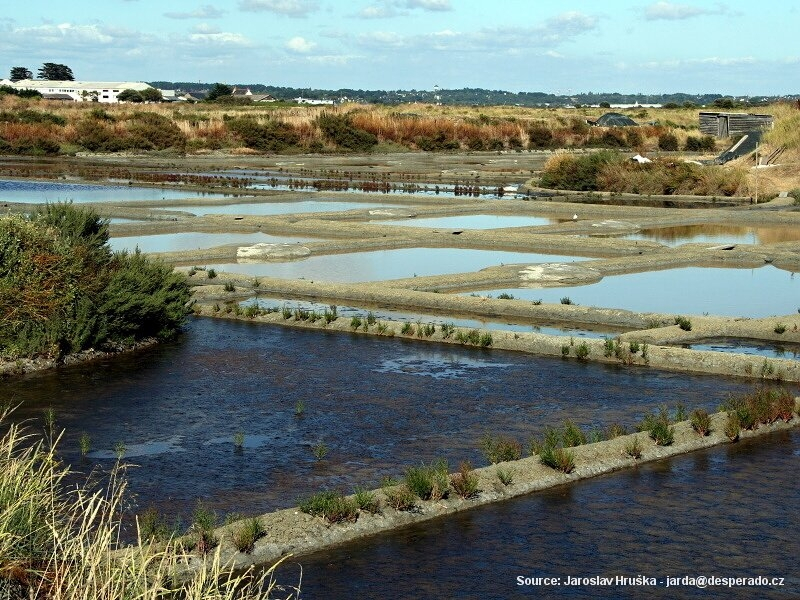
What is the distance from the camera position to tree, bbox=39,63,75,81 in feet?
528

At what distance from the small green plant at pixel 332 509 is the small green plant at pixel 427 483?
56 cm

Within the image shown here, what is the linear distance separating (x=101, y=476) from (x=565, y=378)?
564 cm

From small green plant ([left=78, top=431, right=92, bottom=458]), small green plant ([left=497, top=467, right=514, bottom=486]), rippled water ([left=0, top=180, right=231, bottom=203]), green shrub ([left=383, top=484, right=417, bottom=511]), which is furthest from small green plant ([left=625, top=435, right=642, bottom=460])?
rippled water ([left=0, top=180, right=231, bottom=203])

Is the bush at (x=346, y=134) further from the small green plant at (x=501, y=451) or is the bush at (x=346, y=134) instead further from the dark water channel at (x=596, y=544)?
the dark water channel at (x=596, y=544)

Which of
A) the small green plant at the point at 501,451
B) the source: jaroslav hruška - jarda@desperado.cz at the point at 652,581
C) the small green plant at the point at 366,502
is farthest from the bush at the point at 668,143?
the source: jaroslav hruška - jarda@desperado.cz at the point at 652,581

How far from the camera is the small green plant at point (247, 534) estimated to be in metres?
7.76

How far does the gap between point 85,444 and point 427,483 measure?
3.10m

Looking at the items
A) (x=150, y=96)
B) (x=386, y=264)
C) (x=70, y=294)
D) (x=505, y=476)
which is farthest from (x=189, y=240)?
(x=150, y=96)

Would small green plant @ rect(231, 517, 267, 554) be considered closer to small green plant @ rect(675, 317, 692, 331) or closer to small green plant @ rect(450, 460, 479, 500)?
small green plant @ rect(450, 460, 479, 500)

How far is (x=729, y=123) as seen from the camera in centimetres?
6581

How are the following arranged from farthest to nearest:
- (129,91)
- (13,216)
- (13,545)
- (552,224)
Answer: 1. (129,91)
2. (552,224)
3. (13,216)
4. (13,545)

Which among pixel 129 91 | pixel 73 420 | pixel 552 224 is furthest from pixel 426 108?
pixel 73 420

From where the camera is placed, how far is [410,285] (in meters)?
18.6

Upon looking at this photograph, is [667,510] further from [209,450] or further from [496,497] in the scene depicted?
[209,450]
